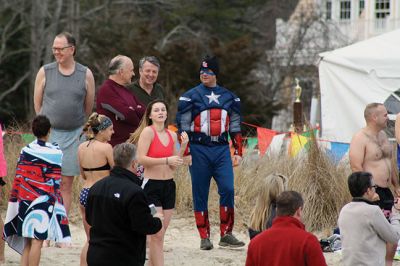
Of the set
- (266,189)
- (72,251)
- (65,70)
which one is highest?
(65,70)

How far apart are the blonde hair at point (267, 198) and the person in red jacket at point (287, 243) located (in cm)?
88

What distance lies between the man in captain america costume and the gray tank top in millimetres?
987

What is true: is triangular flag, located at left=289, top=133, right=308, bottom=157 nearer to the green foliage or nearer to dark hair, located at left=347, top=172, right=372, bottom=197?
dark hair, located at left=347, top=172, right=372, bottom=197

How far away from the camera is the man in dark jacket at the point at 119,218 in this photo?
7301 mm

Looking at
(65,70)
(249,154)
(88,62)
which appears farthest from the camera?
(88,62)

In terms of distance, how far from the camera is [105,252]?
7379 mm

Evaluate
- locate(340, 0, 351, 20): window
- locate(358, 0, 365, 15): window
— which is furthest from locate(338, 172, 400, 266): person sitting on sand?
locate(358, 0, 365, 15): window

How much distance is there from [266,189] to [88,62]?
88.9 ft

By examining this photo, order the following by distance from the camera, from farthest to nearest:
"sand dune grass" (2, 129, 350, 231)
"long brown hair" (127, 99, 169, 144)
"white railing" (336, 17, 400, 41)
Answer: "white railing" (336, 17, 400, 41) → "sand dune grass" (2, 129, 350, 231) → "long brown hair" (127, 99, 169, 144)

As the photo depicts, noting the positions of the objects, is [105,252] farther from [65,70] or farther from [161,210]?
[65,70]

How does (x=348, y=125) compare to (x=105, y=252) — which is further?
(x=348, y=125)

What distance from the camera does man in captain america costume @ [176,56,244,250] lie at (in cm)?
1052

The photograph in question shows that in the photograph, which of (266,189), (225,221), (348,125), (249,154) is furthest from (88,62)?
(266,189)

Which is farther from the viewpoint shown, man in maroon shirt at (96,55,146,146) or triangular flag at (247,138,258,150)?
triangular flag at (247,138,258,150)
